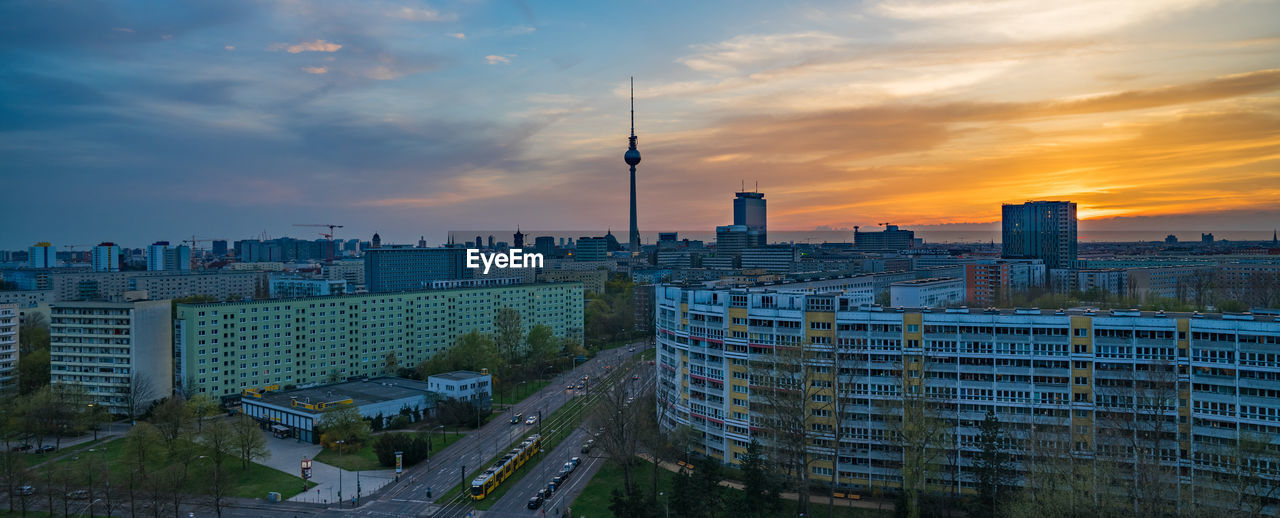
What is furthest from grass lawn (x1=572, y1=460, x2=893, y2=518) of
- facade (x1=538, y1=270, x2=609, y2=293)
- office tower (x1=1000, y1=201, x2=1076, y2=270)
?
office tower (x1=1000, y1=201, x2=1076, y2=270)

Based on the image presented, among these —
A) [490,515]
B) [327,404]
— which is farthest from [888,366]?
[327,404]

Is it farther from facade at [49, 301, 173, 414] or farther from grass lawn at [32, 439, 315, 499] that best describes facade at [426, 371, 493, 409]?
facade at [49, 301, 173, 414]

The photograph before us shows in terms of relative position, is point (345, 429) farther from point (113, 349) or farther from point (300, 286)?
point (300, 286)

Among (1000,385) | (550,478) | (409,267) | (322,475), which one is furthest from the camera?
(409,267)

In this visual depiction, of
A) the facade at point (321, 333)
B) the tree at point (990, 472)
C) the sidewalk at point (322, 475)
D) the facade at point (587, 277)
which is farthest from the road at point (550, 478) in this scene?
the facade at point (587, 277)

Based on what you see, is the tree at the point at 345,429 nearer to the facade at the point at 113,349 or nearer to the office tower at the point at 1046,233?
the facade at the point at 113,349

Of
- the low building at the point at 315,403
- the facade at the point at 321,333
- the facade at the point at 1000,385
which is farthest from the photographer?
the facade at the point at 321,333

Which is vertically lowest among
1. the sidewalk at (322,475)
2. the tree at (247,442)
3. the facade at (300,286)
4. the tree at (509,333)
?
the sidewalk at (322,475)

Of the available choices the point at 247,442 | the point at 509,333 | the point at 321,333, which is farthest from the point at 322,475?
the point at 509,333
